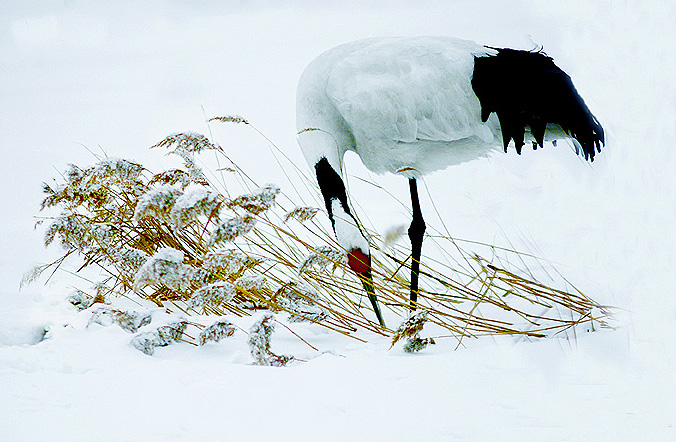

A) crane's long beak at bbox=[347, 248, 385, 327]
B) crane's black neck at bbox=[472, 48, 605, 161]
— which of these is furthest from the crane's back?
crane's long beak at bbox=[347, 248, 385, 327]

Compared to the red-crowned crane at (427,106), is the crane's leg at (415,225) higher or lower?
lower

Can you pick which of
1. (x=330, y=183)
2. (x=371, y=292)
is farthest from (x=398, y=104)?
(x=371, y=292)

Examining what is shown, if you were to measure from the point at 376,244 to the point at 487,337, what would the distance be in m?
0.67

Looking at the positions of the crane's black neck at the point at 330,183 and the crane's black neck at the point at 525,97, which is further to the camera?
the crane's black neck at the point at 330,183

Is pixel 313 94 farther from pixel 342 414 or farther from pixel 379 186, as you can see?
pixel 342 414

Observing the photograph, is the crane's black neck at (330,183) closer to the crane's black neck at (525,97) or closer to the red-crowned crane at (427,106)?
the red-crowned crane at (427,106)

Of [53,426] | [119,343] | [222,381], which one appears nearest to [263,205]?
[222,381]

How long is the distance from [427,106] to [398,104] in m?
0.10

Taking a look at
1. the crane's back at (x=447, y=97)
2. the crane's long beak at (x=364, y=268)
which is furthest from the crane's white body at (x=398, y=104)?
the crane's long beak at (x=364, y=268)

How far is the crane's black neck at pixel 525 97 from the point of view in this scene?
7.00ft

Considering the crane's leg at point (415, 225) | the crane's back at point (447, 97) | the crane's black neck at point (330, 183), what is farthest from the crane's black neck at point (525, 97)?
the crane's black neck at point (330, 183)

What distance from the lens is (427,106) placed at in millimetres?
2162

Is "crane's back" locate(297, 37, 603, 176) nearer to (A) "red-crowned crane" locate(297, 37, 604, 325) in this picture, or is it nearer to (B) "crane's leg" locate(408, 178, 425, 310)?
(A) "red-crowned crane" locate(297, 37, 604, 325)

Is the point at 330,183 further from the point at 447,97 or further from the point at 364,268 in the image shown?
the point at 447,97
